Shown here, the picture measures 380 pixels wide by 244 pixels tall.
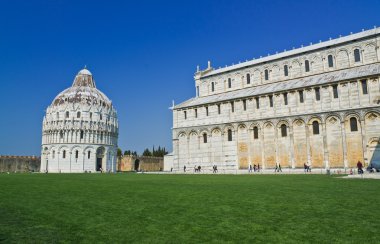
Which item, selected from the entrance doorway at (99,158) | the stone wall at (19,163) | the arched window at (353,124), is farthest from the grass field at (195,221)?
the stone wall at (19,163)

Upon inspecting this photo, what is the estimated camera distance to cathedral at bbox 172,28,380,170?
31.0 meters

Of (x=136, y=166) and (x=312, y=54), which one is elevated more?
(x=312, y=54)

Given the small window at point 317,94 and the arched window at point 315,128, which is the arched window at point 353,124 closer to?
the arched window at point 315,128

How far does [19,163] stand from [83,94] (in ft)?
66.1

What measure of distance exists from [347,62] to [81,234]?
1488 inches

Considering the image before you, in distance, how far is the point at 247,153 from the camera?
Answer: 3772 cm

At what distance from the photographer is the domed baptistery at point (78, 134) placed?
65.8 m

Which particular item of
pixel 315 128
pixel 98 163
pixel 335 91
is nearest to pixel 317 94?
pixel 335 91

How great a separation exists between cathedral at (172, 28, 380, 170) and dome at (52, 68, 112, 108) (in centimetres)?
3320

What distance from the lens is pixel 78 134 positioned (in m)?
66.4

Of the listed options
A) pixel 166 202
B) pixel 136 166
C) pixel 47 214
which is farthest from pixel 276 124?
pixel 136 166

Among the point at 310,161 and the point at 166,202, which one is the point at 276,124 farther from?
the point at 166,202

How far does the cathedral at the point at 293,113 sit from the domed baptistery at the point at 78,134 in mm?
29712

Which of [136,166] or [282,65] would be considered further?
[136,166]
